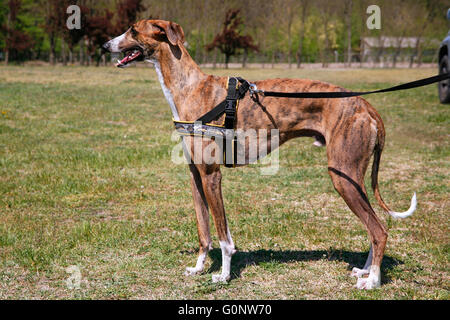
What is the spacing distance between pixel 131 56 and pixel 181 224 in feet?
8.07

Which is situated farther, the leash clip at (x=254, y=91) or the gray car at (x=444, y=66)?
the gray car at (x=444, y=66)

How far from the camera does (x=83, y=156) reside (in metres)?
9.57

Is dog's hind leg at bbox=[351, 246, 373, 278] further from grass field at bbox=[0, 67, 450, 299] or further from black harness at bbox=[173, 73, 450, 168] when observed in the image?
black harness at bbox=[173, 73, 450, 168]

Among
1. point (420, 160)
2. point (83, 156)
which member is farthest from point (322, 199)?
point (83, 156)

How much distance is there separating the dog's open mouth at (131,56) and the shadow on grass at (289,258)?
2.25 meters

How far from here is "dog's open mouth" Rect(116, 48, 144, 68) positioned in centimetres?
443

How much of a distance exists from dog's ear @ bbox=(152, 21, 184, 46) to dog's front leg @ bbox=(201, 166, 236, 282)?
4.11 feet

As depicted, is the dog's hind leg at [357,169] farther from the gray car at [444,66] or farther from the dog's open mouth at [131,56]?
the gray car at [444,66]

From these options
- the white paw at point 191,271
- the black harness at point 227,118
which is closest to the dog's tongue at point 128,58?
the black harness at point 227,118

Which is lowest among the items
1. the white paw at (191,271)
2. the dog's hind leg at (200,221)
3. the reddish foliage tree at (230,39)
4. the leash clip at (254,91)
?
the white paw at (191,271)

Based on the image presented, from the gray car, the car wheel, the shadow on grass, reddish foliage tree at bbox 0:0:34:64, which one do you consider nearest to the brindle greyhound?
the shadow on grass

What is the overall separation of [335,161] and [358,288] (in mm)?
1214

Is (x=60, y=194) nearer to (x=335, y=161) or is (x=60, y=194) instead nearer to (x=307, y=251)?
(x=307, y=251)

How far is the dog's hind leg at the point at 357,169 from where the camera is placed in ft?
13.4
